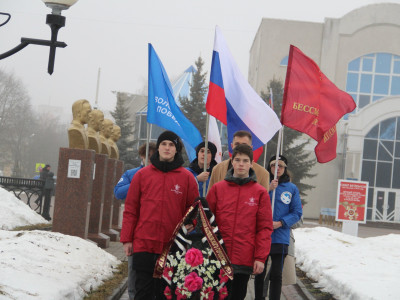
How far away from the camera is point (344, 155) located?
51844 millimetres

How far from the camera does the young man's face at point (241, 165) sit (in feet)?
20.5

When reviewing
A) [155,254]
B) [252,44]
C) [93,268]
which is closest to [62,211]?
[93,268]

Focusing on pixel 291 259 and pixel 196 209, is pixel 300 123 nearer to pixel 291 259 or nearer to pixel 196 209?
pixel 291 259

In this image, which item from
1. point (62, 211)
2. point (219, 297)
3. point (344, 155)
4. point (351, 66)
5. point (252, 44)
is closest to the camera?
point (219, 297)

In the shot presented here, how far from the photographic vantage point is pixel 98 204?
1584 centimetres

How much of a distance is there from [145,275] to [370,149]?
4602cm

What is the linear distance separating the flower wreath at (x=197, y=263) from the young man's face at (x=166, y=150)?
0.54 metres

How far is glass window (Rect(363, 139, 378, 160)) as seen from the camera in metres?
50.1

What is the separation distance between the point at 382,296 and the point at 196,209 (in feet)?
13.1

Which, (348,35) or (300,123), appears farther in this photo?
(348,35)

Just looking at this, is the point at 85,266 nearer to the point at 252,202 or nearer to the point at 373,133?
the point at 252,202

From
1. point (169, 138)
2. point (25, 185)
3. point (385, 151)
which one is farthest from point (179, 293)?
point (385, 151)

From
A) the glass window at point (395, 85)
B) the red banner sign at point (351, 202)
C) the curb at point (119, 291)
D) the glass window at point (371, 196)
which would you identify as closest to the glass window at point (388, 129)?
the glass window at point (371, 196)

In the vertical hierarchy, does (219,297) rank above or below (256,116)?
below
